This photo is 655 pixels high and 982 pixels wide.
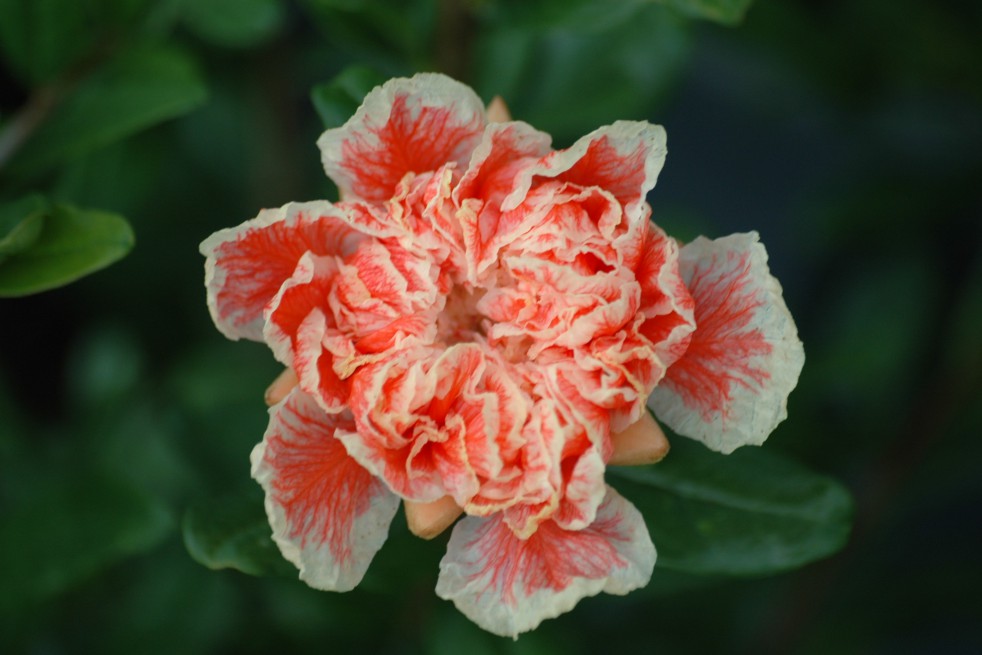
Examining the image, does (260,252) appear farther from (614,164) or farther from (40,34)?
(40,34)

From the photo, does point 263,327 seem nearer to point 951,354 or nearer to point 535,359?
point 535,359

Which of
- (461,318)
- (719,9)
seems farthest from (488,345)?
(719,9)

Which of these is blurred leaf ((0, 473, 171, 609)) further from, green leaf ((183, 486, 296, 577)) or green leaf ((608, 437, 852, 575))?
green leaf ((608, 437, 852, 575))

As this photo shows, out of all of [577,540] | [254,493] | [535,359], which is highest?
[535,359]

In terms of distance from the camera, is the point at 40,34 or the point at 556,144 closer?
the point at 40,34

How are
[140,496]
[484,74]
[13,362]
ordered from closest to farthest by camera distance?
[140,496] < [484,74] < [13,362]

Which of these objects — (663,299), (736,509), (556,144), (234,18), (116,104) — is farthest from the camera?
(556,144)

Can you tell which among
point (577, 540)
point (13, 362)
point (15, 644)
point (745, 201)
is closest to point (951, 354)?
point (745, 201)
